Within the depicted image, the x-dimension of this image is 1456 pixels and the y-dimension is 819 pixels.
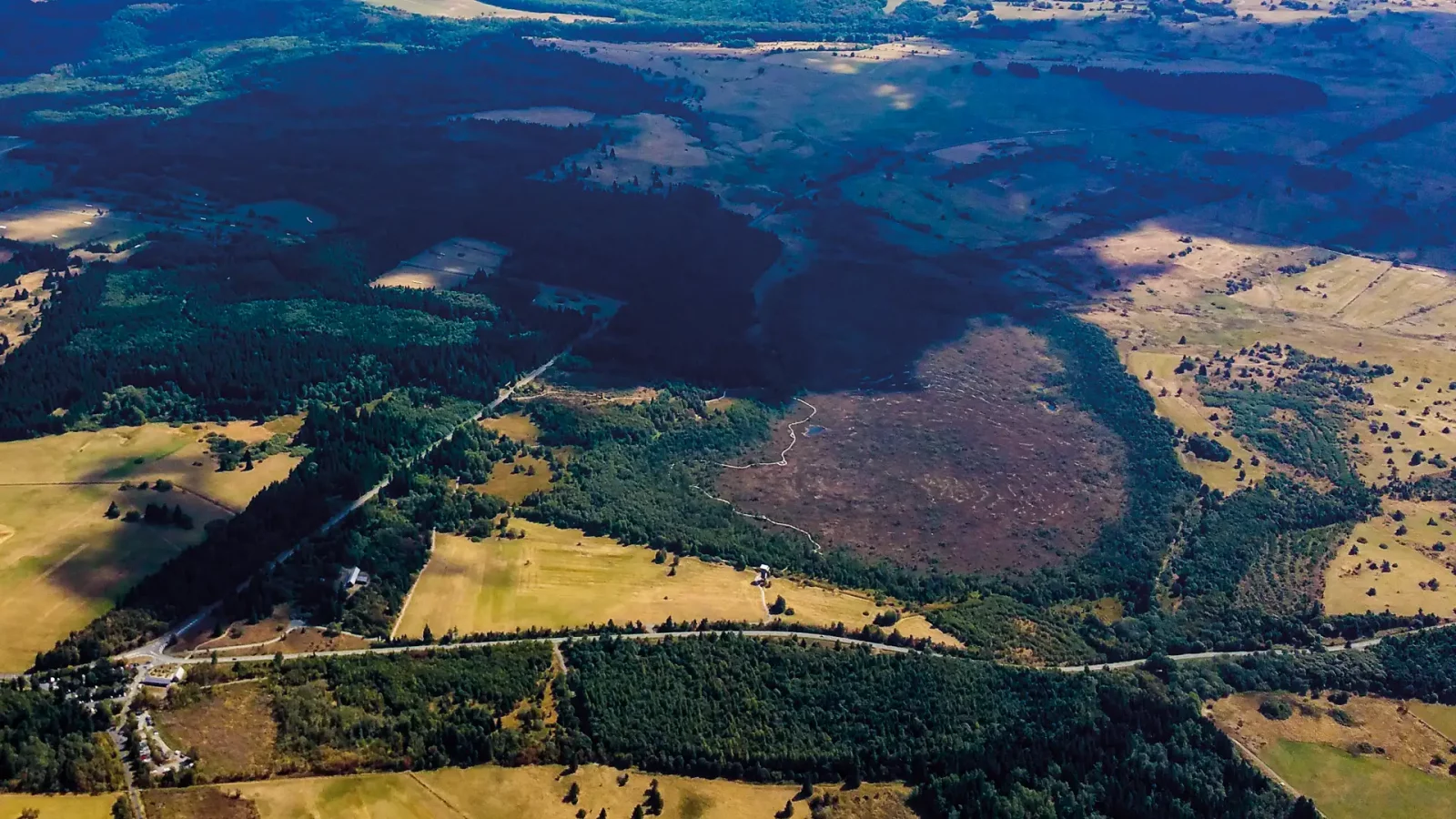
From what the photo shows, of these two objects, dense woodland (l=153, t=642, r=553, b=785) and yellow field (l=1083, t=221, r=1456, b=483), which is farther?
yellow field (l=1083, t=221, r=1456, b=483)

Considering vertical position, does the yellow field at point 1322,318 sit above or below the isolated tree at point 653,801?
below

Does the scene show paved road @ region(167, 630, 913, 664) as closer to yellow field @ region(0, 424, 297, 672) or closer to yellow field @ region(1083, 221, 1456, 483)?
yellow field @ region(0, 424, 297, 672)

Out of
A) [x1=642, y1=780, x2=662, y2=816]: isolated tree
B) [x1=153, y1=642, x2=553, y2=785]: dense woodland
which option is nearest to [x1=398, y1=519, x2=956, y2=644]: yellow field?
[x1=153, y1=642, x2=553, y2=785]: dense woodland

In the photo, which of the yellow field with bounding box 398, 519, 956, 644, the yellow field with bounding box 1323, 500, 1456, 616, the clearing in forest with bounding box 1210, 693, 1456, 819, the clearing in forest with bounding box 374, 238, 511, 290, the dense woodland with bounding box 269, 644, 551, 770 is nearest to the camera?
the dense woodland with bounding box 269, 644, 551, 770

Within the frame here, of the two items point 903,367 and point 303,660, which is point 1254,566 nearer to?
point 903,367

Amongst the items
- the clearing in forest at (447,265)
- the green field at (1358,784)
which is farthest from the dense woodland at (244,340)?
the green field at (1358,784)

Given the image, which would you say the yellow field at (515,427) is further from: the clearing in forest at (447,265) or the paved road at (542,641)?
the clearing in forest at (447,265)

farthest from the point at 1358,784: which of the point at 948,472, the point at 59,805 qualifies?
the point at 59,805
